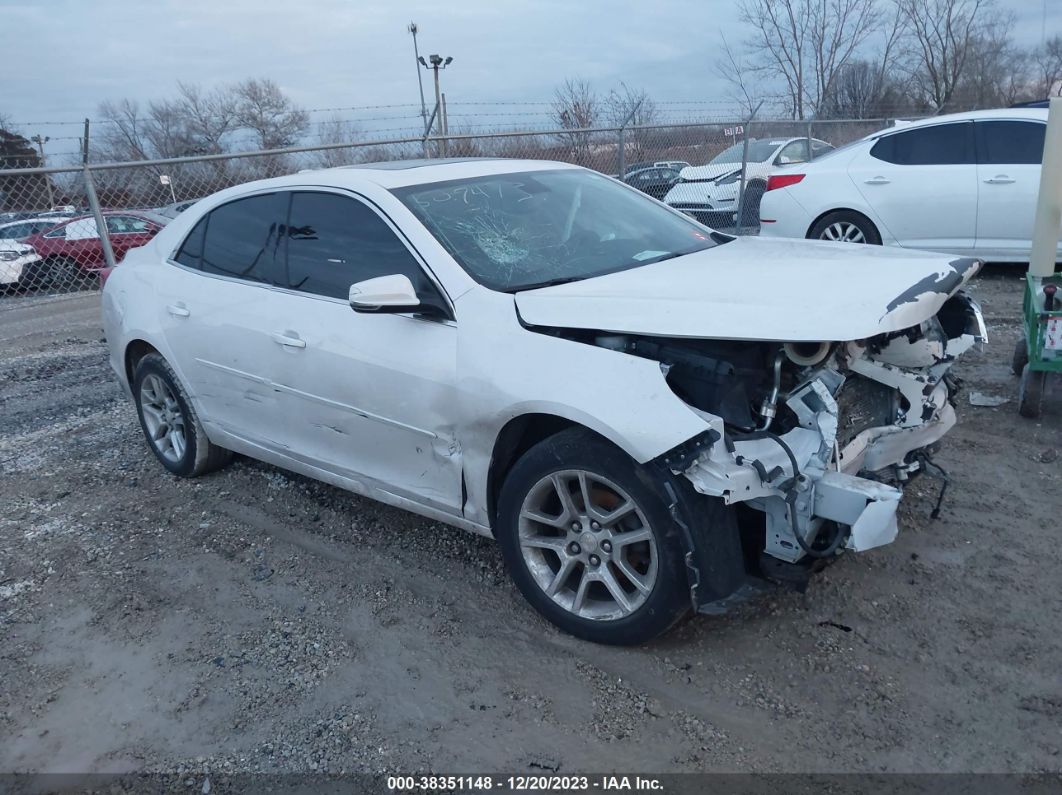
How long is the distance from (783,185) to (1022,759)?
25.0 ft

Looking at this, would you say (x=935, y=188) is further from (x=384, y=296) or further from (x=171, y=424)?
(x=171, y=424)

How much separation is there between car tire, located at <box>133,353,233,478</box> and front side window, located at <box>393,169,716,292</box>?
2011 mm

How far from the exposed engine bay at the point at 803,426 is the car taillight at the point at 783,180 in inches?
244

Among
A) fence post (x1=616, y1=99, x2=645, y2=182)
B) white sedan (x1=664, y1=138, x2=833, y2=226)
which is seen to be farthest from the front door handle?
white sedan (x1=664, y1=138, x2=833, y2=226)

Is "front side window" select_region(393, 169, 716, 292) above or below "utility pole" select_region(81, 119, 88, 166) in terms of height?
below

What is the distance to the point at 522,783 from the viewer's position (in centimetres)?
263

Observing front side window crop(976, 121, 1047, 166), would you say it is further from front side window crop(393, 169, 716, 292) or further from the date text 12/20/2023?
the date text 12/20/2023

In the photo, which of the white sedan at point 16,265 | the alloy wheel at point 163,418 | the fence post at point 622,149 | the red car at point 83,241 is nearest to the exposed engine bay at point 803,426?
the alloy wheel at point 163,418

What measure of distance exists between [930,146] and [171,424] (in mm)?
7616

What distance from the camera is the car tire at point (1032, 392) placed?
16.3ft

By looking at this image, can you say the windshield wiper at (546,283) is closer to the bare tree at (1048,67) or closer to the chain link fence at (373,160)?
the chain link fence at (373,160)

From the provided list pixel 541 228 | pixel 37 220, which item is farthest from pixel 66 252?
pixel 541 228

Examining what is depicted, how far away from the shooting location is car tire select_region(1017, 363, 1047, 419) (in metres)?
4.96

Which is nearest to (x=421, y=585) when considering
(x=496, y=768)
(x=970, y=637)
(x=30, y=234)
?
(x=496, y=768)
